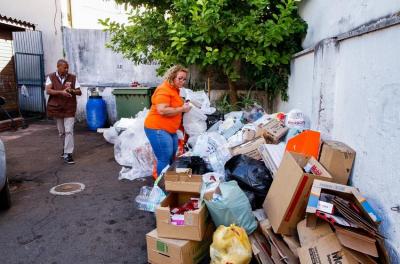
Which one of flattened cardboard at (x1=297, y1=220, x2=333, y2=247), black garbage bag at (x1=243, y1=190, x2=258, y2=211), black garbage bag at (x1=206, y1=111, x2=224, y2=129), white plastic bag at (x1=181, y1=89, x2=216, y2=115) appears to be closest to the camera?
flattened cardboard at (x1=297, y1=220, x2=333, y2=247)

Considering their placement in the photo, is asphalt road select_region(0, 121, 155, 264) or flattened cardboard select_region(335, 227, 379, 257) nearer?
flattened cardboard select_region(335, 227, 379, 257)

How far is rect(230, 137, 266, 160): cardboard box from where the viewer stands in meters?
3.99

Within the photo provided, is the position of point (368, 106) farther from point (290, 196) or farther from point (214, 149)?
point (214, 149)

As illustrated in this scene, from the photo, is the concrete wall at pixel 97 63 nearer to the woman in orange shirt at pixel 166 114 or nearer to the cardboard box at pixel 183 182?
the woman in orange shirt at pixel 166 114

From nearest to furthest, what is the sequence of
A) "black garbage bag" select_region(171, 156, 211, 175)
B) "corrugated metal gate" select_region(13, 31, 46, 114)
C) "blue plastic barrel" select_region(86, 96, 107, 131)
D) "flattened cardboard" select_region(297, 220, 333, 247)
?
"flattened cardboard" select_region(297, 220, 333, 247) → "black garbage bag" select_region(171, 156, 211, 175) → "blue plastic barrel" select_region(86, 96, 107, 131) → "corrugated metal gate" select_region(13, 31, 46, 114)

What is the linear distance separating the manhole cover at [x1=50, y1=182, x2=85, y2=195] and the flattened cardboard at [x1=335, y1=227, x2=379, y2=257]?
12.0 feet

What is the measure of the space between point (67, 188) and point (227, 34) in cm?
343

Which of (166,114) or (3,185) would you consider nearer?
(3,185)

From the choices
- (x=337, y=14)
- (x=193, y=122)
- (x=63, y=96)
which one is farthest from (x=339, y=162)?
(x=63, y=96)

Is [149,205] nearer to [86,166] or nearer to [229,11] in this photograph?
[86,166]

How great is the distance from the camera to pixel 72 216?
3.83 metres

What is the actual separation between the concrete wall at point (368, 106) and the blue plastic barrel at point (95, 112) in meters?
6.50

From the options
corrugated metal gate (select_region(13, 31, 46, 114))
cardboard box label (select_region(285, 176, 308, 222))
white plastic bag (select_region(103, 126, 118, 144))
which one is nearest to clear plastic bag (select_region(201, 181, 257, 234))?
cardboard box label (select_region(285, 176, 308, 222))

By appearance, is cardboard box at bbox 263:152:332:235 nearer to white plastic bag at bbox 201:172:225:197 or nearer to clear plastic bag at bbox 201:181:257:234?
clear plastic bag at bbox 201:181:257:234
